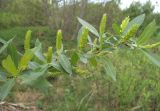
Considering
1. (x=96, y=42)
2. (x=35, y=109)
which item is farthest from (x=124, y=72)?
(x=96, y=42)

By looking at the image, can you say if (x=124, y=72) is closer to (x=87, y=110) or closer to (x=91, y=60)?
(x=87, y=110)

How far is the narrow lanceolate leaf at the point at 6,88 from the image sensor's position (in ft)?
2.57

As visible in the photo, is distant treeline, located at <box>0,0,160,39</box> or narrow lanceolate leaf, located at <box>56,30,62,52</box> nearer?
narrow lanceolate leaf, located at <box>56,30,62,52</box>

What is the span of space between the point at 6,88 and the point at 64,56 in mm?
143

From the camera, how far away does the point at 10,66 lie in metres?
0.79

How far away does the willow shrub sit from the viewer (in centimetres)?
79

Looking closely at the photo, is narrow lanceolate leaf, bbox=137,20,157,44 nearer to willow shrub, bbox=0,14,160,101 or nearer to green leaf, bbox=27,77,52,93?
willow shrub, bbox=0,14,160,101

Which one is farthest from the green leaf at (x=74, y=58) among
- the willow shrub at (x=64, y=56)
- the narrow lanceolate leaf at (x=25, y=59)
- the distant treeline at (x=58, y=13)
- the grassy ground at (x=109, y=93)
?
the distant treeline at (x=58, y=13)

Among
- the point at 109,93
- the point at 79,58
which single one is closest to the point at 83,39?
the point at 79,58

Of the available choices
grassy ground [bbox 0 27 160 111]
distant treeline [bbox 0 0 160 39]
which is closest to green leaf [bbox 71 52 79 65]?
grassy ground [bbox 0 27 160 111]

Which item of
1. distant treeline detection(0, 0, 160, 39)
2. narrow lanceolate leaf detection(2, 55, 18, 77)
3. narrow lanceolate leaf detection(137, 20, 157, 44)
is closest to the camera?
narrow lanceolate leaf detection(2, 55, 18, 77)

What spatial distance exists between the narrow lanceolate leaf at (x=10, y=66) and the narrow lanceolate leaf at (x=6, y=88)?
0.01m

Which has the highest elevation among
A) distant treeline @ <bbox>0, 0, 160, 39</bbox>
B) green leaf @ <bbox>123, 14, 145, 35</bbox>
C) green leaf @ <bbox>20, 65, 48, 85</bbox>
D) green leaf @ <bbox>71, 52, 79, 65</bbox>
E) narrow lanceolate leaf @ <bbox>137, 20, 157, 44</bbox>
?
distant treeline @ <bbox>0, 0, 160, 39</bbox>

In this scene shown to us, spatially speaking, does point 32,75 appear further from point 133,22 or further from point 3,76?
point 133,22
